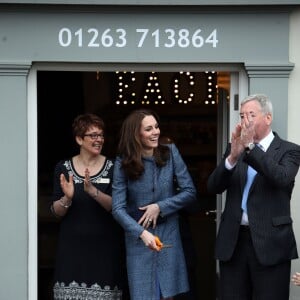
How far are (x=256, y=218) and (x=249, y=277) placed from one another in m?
0.39

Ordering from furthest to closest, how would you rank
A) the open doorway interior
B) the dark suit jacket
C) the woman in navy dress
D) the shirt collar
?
the open doorway interior
the woman in navy dress
the shirt collar
the dark suit jacket

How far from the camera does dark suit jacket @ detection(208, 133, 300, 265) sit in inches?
169

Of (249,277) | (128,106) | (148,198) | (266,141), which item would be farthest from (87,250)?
(128,106)

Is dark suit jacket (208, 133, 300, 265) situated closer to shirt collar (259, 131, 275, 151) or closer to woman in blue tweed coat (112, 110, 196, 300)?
shirt collar (259, 131, 275, 151)

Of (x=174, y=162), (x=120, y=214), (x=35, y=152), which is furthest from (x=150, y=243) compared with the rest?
(x=35, y=152)

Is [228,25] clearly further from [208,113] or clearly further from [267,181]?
[208,113]

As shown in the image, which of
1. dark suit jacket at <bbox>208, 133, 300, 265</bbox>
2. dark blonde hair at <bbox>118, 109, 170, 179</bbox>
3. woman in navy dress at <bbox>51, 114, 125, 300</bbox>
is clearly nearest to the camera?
dark suit jacket at <bbox>208, 133, 300, 265</bbox>

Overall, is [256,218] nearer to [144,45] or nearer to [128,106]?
[144,45]

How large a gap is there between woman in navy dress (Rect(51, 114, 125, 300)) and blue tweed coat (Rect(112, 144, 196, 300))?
192 mm

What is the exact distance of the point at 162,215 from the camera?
470 centimetres

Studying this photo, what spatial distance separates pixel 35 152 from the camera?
5.13 metres

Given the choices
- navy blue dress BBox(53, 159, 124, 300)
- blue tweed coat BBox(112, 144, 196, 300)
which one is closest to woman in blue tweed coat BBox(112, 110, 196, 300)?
blue tweed coat BBox(112, 144, 196, 300)

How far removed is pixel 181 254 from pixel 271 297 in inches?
28.6

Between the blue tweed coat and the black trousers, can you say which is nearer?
the black trousers
